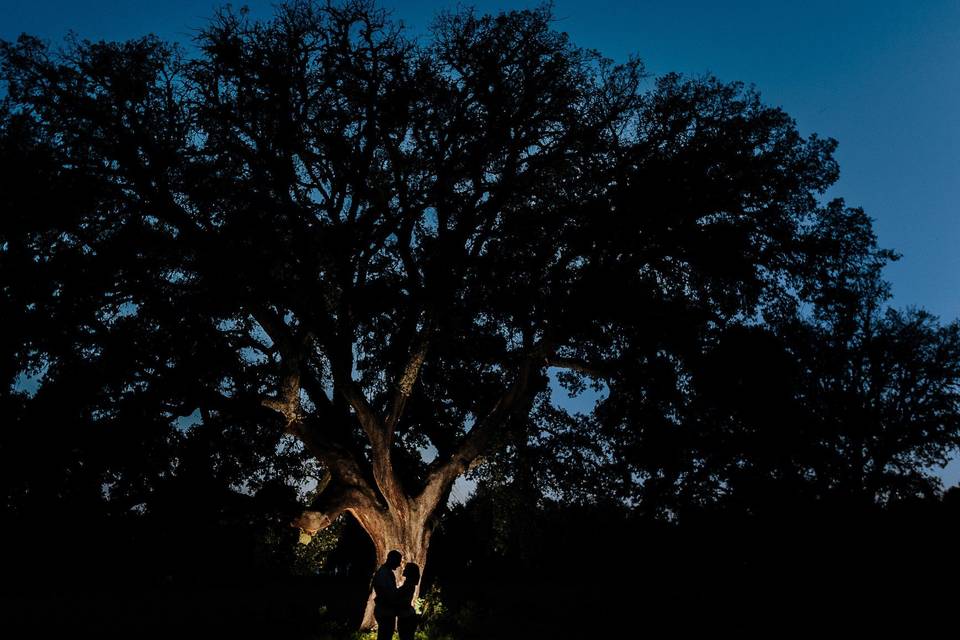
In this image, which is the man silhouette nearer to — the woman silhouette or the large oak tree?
the woman silhouette

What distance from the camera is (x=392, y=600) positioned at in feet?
27.2

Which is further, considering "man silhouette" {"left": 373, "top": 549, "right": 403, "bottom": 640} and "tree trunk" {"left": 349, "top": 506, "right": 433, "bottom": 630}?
"tree trunk" {"left": 349, "top": 506, "right": 433, "bottom": 630}

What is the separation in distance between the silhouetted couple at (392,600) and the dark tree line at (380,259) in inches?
161

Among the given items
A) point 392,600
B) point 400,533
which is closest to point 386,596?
point 392,600

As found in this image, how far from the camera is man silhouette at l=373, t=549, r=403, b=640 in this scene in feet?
27.2

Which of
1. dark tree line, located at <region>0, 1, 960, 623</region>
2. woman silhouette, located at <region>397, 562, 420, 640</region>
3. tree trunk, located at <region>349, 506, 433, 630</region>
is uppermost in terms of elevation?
dark tree line, located at <region>0, 1, 960, 623</region>

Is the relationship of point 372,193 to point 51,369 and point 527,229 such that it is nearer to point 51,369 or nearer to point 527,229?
point 527,229

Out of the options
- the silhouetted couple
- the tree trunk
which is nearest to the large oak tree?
the tree trunk

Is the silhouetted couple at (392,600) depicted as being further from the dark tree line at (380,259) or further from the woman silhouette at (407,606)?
the dark tree line at (380,259)

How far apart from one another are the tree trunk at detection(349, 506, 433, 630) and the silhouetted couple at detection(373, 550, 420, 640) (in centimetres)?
395

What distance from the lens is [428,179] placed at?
13266mm

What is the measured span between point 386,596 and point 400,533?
4.32 meters

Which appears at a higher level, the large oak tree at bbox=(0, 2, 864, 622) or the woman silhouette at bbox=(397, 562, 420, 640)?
the large oak tree at bbox=(0, 2, 864, 622)

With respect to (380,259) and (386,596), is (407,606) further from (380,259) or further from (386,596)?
(380,259)
